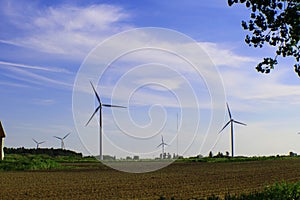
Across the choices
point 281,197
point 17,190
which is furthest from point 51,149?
point 281,197

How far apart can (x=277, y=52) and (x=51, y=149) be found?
4067 inches

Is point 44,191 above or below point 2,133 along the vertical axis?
below

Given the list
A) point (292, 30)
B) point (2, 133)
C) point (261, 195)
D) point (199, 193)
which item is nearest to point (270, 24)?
point (292, 30)

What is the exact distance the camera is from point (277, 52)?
636 inches

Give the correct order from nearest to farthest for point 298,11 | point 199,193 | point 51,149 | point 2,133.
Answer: point 298,11, point 199,193, point 2,133, point 51,149

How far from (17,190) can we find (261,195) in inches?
605

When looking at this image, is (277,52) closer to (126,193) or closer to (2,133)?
(126,193)

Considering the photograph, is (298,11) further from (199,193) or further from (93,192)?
(93,192)

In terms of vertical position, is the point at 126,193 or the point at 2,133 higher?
the point at 2,133

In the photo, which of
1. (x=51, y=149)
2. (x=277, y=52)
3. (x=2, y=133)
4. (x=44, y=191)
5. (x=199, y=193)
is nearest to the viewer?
(x=277, y=52)

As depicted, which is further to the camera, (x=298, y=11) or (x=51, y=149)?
(x=51, y=149)

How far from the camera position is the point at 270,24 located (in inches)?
616

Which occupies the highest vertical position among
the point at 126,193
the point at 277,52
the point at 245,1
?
the point at 245,1

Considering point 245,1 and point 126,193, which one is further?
point 126,193
